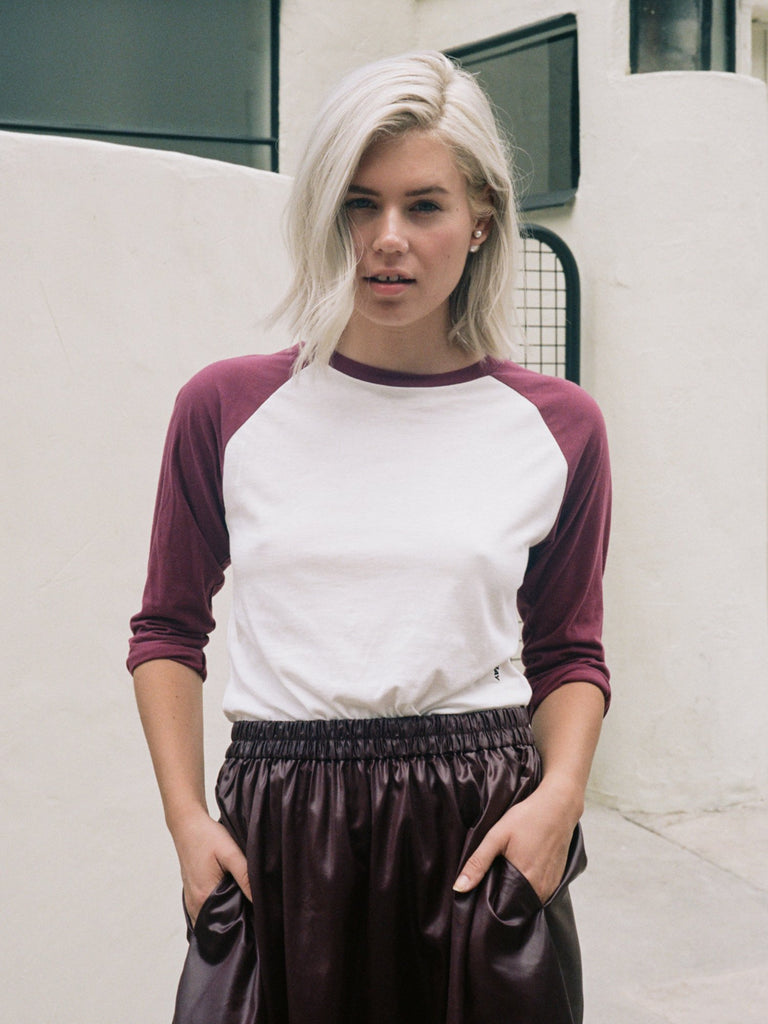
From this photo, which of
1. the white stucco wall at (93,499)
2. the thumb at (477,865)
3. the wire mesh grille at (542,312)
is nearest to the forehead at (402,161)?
the thumb at (477,865)

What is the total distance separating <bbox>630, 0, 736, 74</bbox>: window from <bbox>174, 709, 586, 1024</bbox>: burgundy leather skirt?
14.0 ft

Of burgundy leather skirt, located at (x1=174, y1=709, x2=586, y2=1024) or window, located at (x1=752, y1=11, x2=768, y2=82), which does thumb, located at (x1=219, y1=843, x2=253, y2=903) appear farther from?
window, located at (x1=752, y1=11, x2=768, y2=82)

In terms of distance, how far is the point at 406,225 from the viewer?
1.49 meters

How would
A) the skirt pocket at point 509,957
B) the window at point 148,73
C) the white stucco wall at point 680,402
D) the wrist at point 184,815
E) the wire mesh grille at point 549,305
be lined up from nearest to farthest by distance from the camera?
the skirt pocket at point 509,957 → the wrist at point 184,815 → the white stucco wall at point 680,402 → the wire mesh grille at point 549,305 → the window at point 148,73

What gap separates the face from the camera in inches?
57.9

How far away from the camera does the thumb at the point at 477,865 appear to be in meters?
1.44

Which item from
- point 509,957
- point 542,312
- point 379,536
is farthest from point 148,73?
point 509,957

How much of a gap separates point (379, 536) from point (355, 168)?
42cm

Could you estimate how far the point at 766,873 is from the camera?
4.43m

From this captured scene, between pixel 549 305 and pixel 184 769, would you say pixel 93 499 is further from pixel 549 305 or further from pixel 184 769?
pixel 549 305

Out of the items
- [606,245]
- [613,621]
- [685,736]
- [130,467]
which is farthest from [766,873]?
[130,467]

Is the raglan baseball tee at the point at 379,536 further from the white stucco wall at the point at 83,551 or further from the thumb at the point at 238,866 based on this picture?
the white stucco wall at the point at 83,551

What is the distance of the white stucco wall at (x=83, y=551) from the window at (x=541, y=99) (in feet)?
9.18

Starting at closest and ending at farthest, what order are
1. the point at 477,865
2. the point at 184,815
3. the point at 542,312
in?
the point at 477,865 → the point at 184,815 → the point at 542,312
